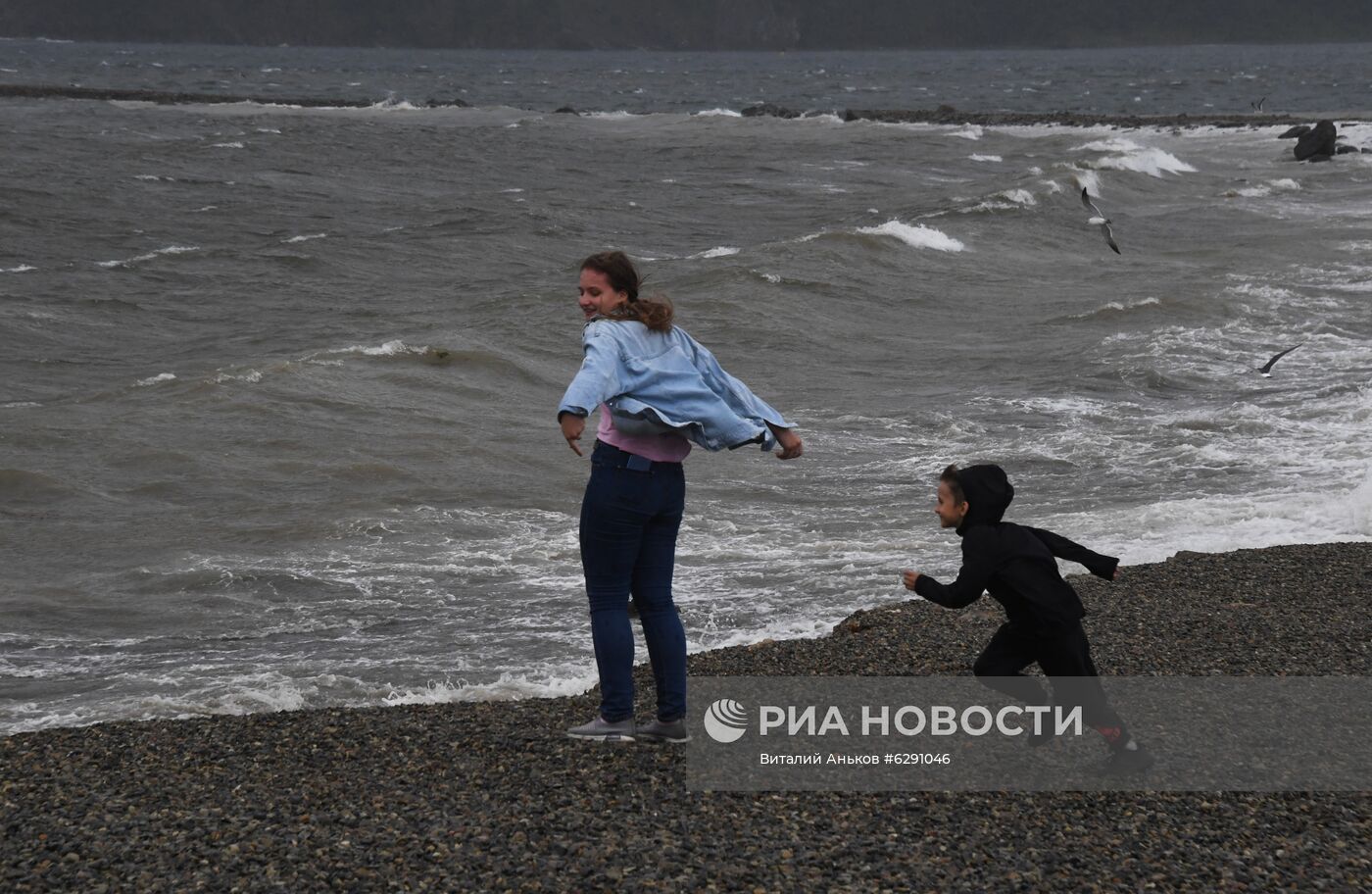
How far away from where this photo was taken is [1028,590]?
16.4ft

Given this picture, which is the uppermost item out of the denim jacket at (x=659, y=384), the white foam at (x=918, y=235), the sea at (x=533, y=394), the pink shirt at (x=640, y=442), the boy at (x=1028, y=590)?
the denim jacket at (x=659, y=384)

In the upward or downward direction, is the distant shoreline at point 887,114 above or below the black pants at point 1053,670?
above

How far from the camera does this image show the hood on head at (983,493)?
505cm

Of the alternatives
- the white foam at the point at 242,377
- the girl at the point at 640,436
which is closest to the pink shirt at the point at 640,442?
the girl at the point at 640,436

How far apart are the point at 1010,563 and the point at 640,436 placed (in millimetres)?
1250

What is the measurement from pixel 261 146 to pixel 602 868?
48.2m

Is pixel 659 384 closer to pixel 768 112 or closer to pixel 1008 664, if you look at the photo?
pixel 1008 664

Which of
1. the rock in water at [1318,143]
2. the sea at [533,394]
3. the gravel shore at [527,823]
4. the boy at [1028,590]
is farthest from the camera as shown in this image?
the rock in water at [1318,143]

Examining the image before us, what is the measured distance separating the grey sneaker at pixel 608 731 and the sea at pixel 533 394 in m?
1.64

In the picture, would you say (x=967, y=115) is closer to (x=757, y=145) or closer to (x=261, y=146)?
(x=757, y=145)

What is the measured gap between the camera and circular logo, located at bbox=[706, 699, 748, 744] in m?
5.45

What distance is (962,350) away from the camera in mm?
18297

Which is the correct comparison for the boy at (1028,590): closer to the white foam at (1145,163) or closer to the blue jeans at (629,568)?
the blue jeans at (629,568)

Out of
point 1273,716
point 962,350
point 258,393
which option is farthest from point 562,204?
point 1273,716
